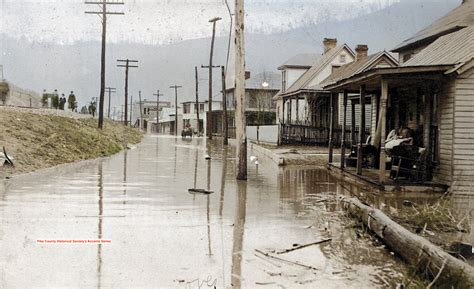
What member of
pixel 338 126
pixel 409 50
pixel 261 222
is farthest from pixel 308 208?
pixel 338 126

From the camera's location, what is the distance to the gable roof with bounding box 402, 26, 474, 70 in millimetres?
15078

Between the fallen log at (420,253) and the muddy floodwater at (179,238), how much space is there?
0.69 ft

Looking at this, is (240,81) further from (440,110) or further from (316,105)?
(316,105)

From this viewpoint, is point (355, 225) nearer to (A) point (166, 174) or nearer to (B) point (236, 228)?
(B) point (236, 228)

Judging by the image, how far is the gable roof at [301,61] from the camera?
51.3 meters

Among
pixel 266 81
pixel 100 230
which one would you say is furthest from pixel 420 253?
pixel 266 81

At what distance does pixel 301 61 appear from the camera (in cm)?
5216

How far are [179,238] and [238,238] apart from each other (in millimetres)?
892

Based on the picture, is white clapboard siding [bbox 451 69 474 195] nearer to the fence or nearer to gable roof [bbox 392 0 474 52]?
gable roof [bbox 392 0 474 52]

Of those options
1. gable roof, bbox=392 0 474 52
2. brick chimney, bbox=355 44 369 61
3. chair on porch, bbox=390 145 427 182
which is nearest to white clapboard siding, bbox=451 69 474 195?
chair on porch, bbox=390 145 427 182

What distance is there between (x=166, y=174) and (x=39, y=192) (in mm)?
6148

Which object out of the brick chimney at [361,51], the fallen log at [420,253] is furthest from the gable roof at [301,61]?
the fallen log at [420,253]

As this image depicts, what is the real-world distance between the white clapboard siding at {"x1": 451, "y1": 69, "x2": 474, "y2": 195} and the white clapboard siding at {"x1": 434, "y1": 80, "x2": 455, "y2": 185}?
15cm

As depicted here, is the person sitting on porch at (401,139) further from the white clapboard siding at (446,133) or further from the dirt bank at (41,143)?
the dirt bank at (41,143)
